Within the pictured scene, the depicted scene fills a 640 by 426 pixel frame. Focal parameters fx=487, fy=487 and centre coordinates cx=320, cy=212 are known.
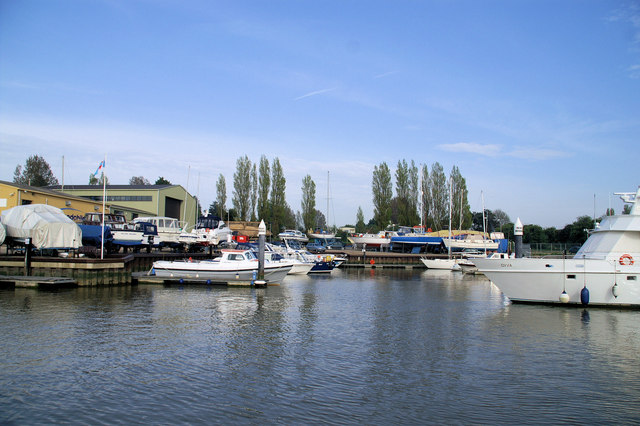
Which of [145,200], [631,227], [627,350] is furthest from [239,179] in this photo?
[627,350]

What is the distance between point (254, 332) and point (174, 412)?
7424mm

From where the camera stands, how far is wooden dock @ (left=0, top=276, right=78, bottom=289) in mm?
26078

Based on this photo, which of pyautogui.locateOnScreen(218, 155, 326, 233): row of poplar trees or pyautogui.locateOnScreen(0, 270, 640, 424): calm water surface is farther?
pyautogui.locateOnScreen(218, 155, 326, 233): row of poplar trees

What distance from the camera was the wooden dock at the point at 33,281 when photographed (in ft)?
85.6

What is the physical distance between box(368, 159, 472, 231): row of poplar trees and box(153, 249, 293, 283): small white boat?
2041 inches

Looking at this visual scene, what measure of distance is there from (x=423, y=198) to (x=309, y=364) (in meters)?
71.6

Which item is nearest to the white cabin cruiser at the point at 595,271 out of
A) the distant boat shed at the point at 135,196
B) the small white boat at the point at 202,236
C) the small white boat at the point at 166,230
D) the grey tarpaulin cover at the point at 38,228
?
the grey tarpaulin cover at the point at 38,228

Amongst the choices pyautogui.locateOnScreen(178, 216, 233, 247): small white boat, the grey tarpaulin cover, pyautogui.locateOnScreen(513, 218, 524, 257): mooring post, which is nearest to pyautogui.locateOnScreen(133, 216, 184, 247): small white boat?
pyautogui.locateOnScreen(178, 216, 233, 247): small white boat

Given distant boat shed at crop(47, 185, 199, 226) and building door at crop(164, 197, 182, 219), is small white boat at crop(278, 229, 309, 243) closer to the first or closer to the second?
building door at crop(164, 197, 182, 219)

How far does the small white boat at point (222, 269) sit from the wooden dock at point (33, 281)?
5503 millimetres

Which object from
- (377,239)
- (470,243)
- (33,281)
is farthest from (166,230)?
(470,243)

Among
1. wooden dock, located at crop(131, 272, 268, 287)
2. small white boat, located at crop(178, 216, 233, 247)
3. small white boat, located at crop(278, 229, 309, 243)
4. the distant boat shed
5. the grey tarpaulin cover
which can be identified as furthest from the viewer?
small white boat, located at crop(278, 229, 309, 243)

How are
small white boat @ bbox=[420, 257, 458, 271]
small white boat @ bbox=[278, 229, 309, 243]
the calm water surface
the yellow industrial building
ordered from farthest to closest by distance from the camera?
1. small white boat @ bbox=[278, 229, 309, 243]
2. small white boat @ bbox=[420, 257, 458, 271]
3. the yellow industrial building
4. the calm water surface

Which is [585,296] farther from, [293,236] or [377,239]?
[293,236]
